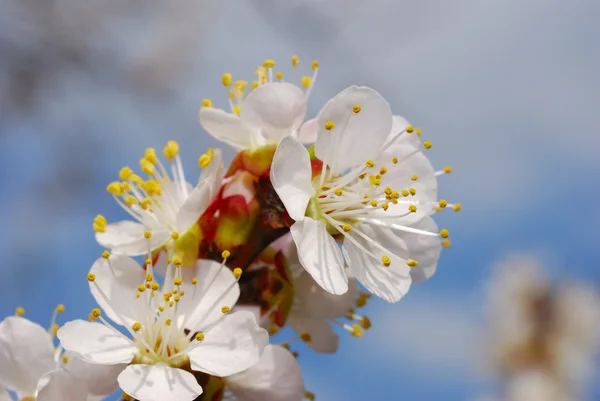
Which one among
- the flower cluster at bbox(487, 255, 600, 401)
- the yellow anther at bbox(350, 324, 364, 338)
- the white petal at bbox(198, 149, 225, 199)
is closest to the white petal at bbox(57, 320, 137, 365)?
the white petal at bbox(198, 149, 225, 199)

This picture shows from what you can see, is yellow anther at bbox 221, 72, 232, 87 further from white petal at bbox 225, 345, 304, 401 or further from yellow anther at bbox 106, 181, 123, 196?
white petal at bbox 225, 345, 304, 401

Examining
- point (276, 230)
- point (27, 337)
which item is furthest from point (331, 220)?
point (27, 337)

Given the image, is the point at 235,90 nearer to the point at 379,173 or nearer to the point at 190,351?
the point at 379,173

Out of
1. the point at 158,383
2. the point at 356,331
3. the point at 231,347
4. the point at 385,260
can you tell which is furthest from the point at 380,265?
the point at 158,383

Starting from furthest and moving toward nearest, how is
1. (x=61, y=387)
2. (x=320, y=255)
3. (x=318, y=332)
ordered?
(x=318, y=332) → (x=320, y=255) → (x=61, y=387)

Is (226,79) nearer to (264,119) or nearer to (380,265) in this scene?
(264,119)
